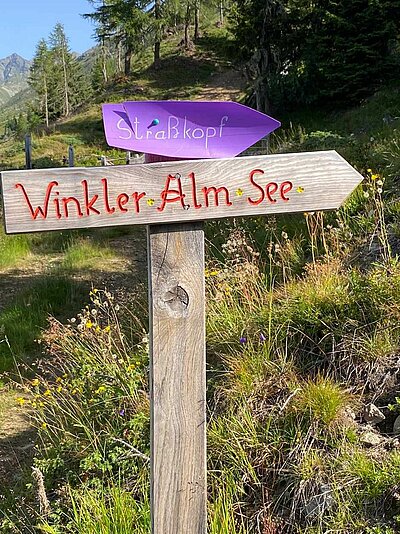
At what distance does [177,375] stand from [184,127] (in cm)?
78

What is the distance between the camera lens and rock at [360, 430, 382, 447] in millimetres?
2484

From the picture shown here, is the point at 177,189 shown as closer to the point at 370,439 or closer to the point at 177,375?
the point at 177,375

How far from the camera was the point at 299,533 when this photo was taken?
225 cm

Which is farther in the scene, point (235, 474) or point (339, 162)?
point (235, 474)

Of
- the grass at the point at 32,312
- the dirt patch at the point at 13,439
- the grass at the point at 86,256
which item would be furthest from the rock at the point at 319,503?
the grass at the point at 86,256

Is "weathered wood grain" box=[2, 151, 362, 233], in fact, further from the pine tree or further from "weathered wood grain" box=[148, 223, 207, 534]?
the pine tree

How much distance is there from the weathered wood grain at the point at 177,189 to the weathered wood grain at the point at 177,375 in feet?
0.35

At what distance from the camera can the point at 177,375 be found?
1.82 m

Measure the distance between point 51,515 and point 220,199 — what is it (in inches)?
62.7

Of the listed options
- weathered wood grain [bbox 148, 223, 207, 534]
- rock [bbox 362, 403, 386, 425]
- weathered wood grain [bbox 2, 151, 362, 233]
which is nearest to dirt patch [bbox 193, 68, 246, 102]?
rock [bbox 362, 403, 386, 425]

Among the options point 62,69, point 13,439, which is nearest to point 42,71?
point 62,69

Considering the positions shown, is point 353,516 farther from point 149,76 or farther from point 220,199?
point 149,76

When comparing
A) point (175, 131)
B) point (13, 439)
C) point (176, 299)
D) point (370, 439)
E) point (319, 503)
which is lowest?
point (13, 439)

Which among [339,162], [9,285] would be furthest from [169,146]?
[9,285]
